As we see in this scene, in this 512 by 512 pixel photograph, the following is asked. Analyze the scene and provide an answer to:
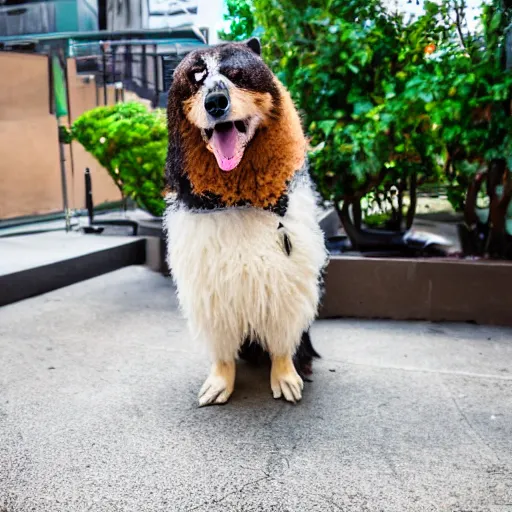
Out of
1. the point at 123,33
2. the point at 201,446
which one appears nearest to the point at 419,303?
the point at 201,446

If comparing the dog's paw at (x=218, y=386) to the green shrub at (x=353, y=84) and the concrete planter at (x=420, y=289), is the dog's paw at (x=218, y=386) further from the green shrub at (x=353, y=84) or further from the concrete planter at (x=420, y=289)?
the green shrub at (x=353, y=84)

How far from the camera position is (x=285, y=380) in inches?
76.6

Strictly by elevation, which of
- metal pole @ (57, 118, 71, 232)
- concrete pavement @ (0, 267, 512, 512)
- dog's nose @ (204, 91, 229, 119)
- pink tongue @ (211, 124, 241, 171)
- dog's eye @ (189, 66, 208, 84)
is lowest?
concrete pavement @ (0, 267, 512, 512)

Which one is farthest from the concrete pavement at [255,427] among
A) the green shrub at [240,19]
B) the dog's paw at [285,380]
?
the green shrub at [240,19]

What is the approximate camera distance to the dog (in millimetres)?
1563

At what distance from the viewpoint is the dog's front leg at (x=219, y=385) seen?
1897 millimetres

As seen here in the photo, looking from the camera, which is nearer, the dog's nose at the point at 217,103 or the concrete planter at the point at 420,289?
the dog's nose at the point at 217,103

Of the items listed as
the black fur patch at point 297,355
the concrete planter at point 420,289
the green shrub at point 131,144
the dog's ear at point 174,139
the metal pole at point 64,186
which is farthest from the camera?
the metal pole at point 64,186

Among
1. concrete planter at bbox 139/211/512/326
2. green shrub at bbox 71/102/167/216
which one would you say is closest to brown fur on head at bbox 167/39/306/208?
concrete planter at bbox 139/211/512/326

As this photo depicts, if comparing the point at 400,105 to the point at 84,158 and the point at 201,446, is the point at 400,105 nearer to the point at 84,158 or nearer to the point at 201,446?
the point at 201,446

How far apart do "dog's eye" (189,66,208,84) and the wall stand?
12.2ft

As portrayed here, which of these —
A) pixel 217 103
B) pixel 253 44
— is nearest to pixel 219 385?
pixel 217 103

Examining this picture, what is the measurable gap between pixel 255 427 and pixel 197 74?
46.3 inches

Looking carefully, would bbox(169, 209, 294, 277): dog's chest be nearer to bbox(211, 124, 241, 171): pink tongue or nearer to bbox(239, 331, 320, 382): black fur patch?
bbox(211, 124, 241, 171): pink tongue
